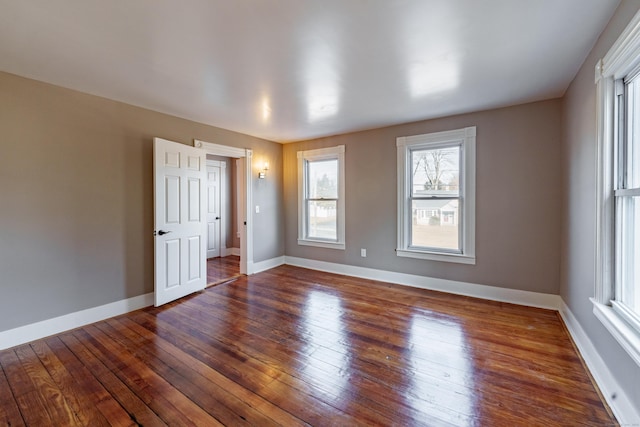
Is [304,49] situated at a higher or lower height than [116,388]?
higher

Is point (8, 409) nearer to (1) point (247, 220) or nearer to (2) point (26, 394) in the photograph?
(2) point (26, 394)

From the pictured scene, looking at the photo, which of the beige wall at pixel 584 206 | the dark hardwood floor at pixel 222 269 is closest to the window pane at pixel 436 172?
the beige wall at pixel 584 206

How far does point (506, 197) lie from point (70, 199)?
16.7 ft

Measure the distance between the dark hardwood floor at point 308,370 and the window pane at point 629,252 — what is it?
2.36ft

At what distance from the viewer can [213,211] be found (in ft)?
21.0

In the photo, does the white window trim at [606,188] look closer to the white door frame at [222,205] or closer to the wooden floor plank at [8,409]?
the wooden floor plank at [8,409]

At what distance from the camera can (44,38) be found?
1.98 metres

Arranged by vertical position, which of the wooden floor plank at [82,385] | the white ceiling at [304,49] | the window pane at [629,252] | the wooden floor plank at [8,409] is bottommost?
the wooden floor plank at [8,409]

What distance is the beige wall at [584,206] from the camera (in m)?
1.65

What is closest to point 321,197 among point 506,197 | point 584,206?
point 506,197

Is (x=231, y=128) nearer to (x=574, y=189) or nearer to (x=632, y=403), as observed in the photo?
(x=574, y=189)

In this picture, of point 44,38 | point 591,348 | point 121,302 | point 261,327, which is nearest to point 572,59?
point 591,348

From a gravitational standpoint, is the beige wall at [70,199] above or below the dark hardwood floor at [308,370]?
above

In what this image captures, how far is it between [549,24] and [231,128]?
399 cm
